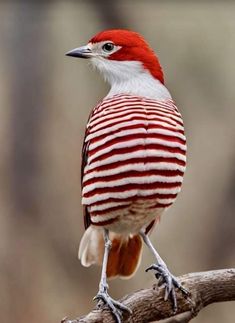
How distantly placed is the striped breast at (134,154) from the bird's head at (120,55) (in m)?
0.06

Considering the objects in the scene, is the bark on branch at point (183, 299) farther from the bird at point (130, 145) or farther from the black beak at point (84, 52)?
the black beak at point (84, 52)

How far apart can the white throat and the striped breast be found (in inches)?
0.8

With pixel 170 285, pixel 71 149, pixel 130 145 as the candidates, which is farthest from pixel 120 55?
pixel 71 149

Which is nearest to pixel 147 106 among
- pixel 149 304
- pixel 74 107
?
pixel 149 304

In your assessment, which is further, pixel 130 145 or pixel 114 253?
pixel 114 253

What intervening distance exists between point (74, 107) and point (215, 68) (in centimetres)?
47

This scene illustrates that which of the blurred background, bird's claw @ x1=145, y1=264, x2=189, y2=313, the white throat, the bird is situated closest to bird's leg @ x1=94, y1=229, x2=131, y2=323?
the bird

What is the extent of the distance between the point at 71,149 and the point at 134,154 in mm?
1298

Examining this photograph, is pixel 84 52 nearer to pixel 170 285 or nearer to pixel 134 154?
pixel 134 154

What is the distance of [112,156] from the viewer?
1.84 m

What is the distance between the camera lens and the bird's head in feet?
6.17

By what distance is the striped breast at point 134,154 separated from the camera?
182cm

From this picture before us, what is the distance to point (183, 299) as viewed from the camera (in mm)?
1938

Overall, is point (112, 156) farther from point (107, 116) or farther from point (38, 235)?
point (38, 235)
